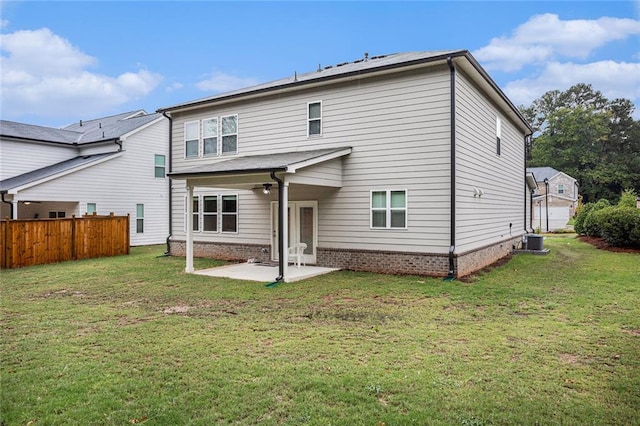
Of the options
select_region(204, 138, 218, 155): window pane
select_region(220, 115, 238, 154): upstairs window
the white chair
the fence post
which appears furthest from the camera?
select_region(204, 138, 218, 155): window pane

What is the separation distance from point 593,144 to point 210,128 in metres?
59.6

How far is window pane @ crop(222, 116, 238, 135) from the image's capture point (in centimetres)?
1384

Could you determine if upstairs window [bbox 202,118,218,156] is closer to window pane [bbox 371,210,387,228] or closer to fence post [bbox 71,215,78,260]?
fence post [bbox 71,215,78,260]

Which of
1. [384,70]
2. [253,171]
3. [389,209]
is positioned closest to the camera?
[253,171]

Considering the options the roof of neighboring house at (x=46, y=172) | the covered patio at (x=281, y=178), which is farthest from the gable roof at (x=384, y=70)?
the roof of neighboring house at (x=46, y=172)

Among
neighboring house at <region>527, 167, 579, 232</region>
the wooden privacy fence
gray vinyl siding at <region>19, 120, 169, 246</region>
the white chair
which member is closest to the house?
the white chair

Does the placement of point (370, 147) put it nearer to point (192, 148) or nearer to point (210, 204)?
point (210, 204)

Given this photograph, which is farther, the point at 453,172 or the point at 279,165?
the point at 453,172

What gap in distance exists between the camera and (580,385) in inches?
155

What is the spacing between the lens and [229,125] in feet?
46.0

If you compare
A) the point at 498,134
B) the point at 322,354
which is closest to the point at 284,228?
the point at 322,354

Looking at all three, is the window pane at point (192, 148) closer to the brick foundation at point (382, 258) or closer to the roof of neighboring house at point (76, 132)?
the brick foundation at point (382, 258)

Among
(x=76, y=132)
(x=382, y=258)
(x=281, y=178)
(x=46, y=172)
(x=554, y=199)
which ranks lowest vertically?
(x=382, y=258)

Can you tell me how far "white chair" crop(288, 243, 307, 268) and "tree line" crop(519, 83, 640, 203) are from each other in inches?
1958
